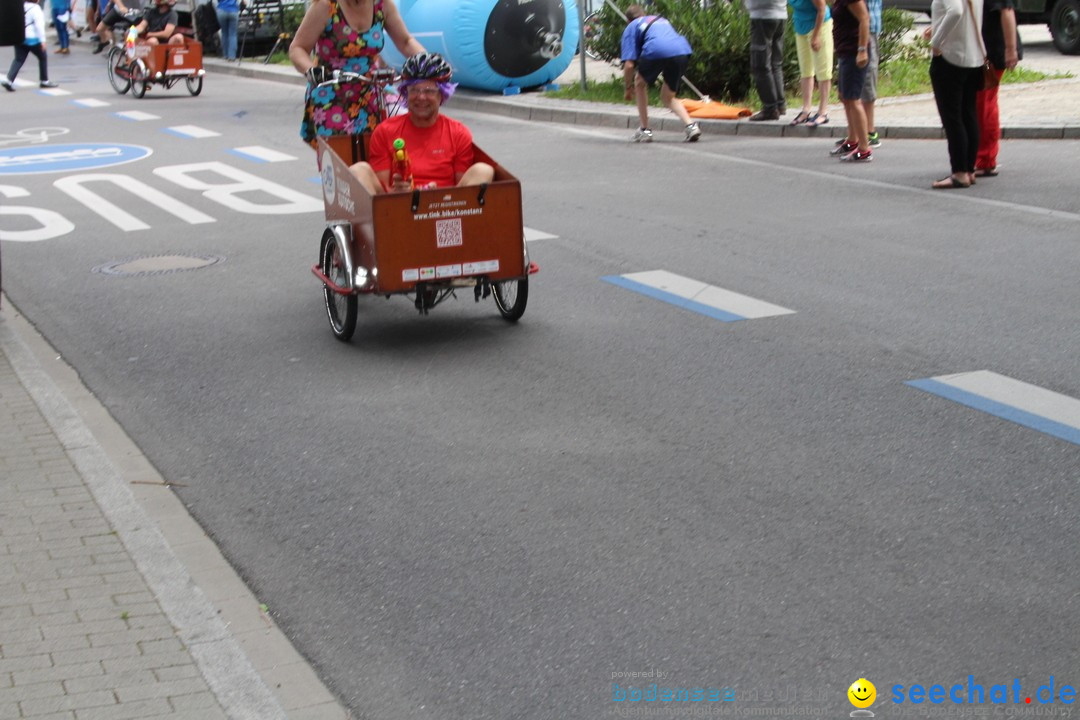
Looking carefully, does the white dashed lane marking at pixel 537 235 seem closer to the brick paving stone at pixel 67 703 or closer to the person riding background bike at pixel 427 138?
the person riding background bike at pixel 427 138

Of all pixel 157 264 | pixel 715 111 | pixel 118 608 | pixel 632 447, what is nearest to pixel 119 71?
pixel 715 111

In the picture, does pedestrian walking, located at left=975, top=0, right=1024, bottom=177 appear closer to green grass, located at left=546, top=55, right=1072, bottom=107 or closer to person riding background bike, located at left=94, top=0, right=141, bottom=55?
green grass, located at left=546, top=55, right=1072, bottom=107

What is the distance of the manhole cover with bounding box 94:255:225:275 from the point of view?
34.8 ft

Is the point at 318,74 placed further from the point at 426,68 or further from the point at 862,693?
the point at 862,693

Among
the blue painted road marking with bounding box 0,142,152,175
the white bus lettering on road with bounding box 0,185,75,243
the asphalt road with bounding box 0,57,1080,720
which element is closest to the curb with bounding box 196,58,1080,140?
the asphalt road with bounding box 0,57,1080,720

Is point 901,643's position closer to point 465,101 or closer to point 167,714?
point 167,714

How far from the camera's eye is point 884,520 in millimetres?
5371

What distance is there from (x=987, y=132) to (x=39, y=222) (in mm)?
8092

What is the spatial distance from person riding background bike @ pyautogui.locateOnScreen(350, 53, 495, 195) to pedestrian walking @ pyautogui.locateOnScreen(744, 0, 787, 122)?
9116 millimetres

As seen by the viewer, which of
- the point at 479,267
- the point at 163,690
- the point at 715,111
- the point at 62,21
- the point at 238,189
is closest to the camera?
the point at 163,690

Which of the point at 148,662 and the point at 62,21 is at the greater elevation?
the point at 62,21

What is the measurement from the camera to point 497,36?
2205 cm

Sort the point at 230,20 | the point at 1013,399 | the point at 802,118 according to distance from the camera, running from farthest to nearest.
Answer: the point at 230,20
the point at 802,118
the point at 1013,399

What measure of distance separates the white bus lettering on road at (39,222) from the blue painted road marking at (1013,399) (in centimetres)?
780
